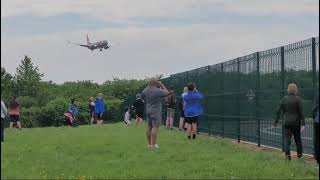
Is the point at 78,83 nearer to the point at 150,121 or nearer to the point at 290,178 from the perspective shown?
the point at 150,121

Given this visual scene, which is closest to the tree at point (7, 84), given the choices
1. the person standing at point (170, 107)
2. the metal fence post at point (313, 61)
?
the person standing at point (170, 107)

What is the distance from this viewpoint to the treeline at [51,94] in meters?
52.9

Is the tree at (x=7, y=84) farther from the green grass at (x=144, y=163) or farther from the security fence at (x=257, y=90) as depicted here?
the green grass at (x=144, y=163)

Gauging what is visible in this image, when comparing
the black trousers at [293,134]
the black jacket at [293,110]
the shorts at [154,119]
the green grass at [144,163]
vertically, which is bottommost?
the green grass at [144,163]

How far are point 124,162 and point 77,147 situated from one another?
180 inches

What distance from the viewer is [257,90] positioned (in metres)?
19.8

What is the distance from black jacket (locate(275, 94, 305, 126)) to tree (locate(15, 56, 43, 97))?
58.4 m

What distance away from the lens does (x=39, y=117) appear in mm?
53094

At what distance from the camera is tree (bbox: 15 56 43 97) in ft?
237

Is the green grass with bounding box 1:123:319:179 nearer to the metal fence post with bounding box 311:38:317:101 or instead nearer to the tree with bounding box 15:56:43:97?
the metal fence post with bounding box 311:38:317:101

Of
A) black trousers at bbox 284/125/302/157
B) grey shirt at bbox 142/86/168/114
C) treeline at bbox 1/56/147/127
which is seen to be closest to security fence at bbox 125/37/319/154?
black trousers at bbox 284/125/302/157

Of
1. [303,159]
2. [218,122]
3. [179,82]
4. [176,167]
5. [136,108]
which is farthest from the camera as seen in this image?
[179,82]

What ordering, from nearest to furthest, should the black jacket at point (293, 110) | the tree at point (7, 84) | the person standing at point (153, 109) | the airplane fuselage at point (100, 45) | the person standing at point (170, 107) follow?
the black jacket at point (293, 110) < the person standing at point (153, 109) < the person standing at point (170, 107) < the tree at point (7, 84) < the airplane fuselage at point (100, 45)

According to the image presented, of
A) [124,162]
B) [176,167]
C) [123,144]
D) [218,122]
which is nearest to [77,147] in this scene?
[123,144]
